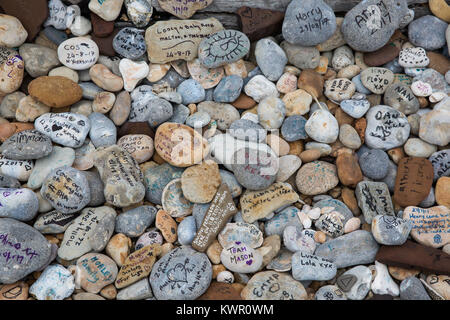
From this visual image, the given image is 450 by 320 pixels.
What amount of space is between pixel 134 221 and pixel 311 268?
890 mm

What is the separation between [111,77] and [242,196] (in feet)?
3.36

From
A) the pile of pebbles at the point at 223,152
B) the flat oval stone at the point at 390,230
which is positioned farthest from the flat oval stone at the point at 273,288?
the flat oval stone at the point at 390,230

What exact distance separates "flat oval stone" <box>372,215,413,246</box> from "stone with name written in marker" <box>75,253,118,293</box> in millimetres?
1253

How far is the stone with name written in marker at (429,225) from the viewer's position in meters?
2.15

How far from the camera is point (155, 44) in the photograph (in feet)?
8.37

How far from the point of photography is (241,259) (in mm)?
2064

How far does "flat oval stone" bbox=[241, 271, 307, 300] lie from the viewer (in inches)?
77.7

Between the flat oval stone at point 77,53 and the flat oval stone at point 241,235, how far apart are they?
4.15ft

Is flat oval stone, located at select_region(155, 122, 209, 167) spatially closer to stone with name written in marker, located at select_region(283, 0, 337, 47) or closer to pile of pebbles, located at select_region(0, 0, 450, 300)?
pile of pebbles, located at select_region(0, 0, 450, 300)

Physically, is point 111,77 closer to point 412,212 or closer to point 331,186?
point 331,186

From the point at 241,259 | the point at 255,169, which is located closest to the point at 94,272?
the point at 241,259

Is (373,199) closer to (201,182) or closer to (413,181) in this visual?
(413,181)
